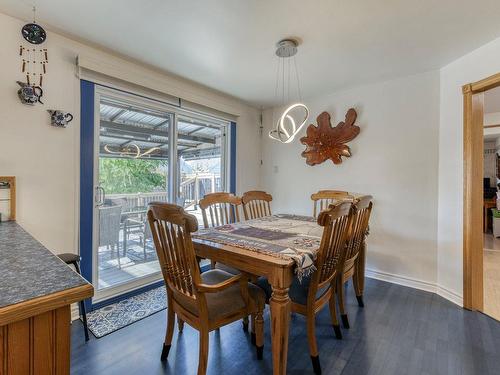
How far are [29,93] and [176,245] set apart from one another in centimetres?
168

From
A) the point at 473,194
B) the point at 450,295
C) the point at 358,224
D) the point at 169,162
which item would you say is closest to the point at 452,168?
the point at 473,194

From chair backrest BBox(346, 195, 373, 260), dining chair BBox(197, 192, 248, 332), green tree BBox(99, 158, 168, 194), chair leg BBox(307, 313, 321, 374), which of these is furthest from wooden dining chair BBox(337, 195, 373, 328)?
green tree BBox(99, 158, 168, 194)

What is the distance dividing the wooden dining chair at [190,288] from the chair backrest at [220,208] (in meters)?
0.89

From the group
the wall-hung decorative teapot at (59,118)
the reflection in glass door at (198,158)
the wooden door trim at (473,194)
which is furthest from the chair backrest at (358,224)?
the wall-hung decorative teapot at (59,118)

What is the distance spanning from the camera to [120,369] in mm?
1573

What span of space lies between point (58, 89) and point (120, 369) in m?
2.10

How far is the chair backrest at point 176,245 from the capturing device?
4.18 feet

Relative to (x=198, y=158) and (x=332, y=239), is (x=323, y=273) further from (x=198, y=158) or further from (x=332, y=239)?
(x=198, y=158)

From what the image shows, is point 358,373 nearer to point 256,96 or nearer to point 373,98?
point 373,98

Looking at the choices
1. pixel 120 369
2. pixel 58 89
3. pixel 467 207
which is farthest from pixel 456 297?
pixel 58 89

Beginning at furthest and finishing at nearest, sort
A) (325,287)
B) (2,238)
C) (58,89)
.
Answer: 1. (58,89)
2. (325,287)
3. (2,238)

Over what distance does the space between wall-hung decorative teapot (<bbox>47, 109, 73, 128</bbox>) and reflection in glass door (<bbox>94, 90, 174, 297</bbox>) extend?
1.01ft

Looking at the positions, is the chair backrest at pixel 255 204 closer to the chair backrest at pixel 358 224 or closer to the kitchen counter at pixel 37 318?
the chair backrest at pixel 358 224

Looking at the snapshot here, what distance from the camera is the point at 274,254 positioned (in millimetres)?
1479
